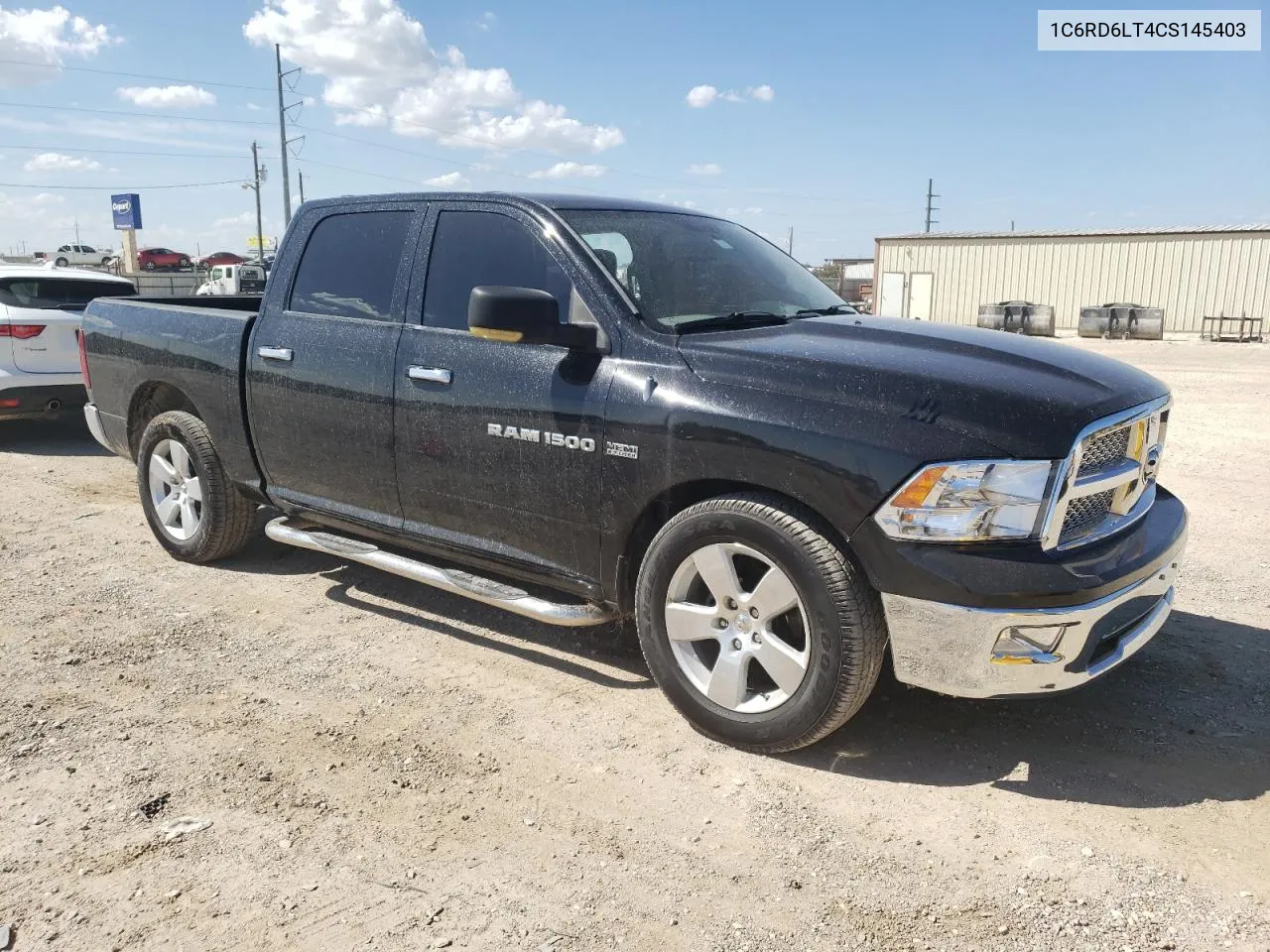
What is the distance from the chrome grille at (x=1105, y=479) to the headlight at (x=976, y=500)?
0.07m

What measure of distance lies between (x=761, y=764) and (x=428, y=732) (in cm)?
121

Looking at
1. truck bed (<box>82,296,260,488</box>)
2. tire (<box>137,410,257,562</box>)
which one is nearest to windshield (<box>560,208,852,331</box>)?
truck bed (<box>82,296,260,488</box>)

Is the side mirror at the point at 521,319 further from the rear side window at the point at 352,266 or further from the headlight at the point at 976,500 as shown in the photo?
the headlight at the point at 976,500

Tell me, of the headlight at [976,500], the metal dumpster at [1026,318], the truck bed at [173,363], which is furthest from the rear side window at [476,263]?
the metal dumpster at [1026,318]

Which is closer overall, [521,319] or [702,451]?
[702,451]

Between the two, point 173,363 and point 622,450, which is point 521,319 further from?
point 173,363

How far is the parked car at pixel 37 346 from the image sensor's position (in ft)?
27.5

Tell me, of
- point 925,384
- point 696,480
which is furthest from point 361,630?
point 925,384

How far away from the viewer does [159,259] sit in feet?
183

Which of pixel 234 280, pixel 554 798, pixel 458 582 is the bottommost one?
pixel 554 798

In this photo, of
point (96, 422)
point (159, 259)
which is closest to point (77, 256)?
point (159, 259)

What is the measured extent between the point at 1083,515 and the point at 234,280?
1359 inches

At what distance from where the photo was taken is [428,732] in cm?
354

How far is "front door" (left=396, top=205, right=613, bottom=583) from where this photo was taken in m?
3.62
